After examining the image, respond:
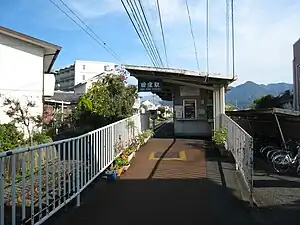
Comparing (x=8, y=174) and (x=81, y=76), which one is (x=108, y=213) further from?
(x=81, y=76)

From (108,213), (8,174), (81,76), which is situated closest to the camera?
(8,174)

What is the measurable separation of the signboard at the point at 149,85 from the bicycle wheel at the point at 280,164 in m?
8.39

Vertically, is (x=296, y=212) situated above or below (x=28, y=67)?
below

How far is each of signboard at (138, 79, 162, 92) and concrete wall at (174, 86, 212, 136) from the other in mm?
1138

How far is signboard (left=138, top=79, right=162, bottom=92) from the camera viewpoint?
55.3 ft

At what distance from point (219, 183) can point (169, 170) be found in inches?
66.3

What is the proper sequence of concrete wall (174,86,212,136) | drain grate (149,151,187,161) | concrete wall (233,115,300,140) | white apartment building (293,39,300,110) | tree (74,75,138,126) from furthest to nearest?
white apartment building (293,39,300,110) < concrete wall (174,86,212,136) < tree (74,75,138,126) < concrete wall (233,115,300,140) < drain grate (149,151,187,161)

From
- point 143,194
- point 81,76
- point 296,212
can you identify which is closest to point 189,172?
point 143,194

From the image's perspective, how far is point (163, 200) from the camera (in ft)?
19.8

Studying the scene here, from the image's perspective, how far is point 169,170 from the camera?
28.7 feet

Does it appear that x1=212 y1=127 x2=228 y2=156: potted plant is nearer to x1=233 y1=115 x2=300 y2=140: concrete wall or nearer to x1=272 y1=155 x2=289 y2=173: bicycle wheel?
x1=272 y1=155 x2=289 y2=173: bicycle wheel

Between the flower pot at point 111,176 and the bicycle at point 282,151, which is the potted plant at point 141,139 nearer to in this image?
the bicycle at point 282,151

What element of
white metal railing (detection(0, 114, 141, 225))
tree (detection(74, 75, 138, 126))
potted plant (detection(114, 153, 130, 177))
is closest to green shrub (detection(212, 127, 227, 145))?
potted plant (detection(114, 153, 130, 177))

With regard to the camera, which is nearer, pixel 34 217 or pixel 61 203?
pixel 34 217
